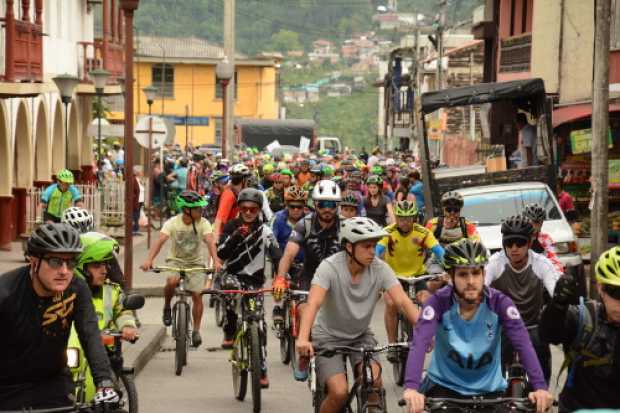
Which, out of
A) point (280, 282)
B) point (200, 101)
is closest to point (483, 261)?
point (280, 282)

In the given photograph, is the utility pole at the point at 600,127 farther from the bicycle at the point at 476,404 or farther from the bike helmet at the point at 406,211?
the bicycle at the point at 476,404

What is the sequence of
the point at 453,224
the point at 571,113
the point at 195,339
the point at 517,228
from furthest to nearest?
the point at 571,113
the point at 195,339
the point at 453,224
the point at 517,228

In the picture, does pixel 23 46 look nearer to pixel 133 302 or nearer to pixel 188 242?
pixel 188 242

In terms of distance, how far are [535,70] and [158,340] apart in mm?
18417

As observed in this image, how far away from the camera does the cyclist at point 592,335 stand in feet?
21.9

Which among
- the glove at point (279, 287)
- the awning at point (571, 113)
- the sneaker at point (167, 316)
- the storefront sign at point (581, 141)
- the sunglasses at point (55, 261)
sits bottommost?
the sneaker at point (167, 316)

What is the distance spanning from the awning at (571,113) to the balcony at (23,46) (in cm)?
993

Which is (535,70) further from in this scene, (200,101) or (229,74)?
(200,101)

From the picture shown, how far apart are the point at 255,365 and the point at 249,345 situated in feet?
1.04

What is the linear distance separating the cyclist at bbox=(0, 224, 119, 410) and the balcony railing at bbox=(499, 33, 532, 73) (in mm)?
29523

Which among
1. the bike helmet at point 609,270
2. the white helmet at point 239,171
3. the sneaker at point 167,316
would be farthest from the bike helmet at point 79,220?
the white helmet at point 239,171

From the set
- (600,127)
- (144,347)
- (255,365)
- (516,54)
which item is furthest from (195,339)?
(516,54)

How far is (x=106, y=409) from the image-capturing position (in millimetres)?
6762

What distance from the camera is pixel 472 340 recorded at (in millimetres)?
7469
